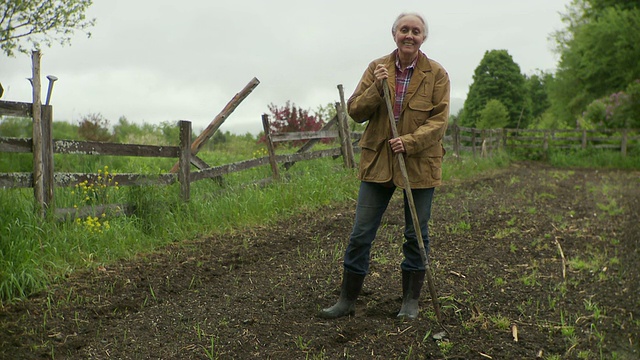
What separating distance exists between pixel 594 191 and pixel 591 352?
904cm

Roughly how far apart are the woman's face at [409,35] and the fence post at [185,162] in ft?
14.5

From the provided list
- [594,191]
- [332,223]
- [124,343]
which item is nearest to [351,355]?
[124,343]

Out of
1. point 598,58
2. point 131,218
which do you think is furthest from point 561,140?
point 131,218

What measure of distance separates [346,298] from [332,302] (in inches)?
11.9

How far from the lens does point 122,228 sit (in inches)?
249

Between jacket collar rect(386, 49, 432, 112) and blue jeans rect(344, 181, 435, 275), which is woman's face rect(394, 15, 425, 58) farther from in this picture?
→ blue jeans rect(344, 181, 435, 275)

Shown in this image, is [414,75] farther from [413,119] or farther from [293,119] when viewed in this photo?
[293,119]

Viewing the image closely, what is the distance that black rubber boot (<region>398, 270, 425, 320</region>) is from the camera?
4.26 metres

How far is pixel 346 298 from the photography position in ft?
14.2

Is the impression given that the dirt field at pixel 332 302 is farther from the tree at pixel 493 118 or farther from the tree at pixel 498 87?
the tree at pixel 498 87

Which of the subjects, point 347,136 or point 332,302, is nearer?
point 332,302

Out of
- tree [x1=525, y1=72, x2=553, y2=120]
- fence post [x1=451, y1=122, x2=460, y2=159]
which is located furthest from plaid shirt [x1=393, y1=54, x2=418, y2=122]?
tree [x1=525, y1=72, x2=553, y2=120]

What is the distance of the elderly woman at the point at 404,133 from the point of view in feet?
12.9

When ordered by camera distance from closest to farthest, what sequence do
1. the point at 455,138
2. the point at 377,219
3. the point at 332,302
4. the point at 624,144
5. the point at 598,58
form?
the point at 377,219 → the point at 332,302 → the point at 455,138 → the point at 624,144 → the point at 598,58
